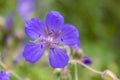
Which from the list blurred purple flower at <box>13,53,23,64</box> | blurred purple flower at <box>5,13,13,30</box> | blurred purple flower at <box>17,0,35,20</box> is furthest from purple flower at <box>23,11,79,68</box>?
blurred purple flower at <box>17,0,35,20</box>

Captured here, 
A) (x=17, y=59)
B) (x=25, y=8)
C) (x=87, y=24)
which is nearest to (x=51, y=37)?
(x=17, y=59)

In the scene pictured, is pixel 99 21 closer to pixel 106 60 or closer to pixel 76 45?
pixel 106 60

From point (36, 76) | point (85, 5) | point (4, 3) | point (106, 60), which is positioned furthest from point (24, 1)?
point (36, 76)

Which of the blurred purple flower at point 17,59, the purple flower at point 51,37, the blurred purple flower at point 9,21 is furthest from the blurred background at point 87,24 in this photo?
the purple flower at point 51,37

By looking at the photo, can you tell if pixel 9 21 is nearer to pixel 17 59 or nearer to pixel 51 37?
pixel 17 59

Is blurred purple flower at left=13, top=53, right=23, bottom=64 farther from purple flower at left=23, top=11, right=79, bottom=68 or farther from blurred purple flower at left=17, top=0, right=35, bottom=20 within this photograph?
blurred purple flower at left=17, top=0, right=35, bottom=20

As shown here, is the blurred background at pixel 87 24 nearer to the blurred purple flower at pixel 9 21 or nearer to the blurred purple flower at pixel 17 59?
the blurred purple flower at pixel 9 21
